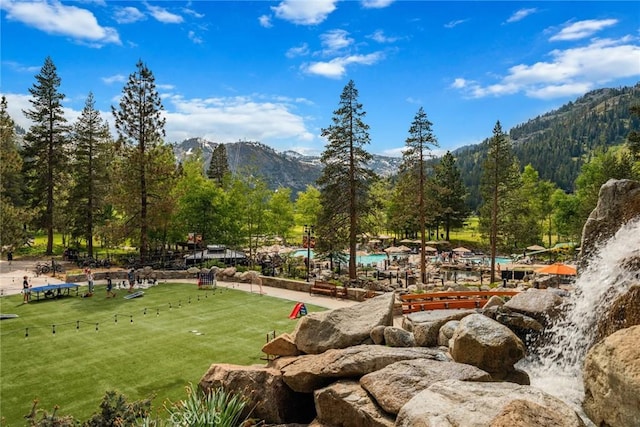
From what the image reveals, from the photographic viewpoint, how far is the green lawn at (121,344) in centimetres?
1198

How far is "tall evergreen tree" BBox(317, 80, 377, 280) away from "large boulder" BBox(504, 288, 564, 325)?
65.6ft

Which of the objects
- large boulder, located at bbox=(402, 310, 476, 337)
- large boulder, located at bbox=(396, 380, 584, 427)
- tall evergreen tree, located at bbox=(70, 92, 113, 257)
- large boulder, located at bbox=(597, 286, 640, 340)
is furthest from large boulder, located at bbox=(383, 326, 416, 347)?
tall evergreen tree, located at bbox=(70, 92, 113, 257)

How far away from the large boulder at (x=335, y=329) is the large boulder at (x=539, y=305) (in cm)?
340

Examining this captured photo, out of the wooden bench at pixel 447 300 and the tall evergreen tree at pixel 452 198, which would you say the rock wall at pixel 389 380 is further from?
the tall evergreen tree at pixel 452 198

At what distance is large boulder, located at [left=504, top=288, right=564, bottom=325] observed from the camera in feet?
32.2

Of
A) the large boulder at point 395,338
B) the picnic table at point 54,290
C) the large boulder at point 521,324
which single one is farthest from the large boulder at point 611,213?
the picnic table at point 54,290

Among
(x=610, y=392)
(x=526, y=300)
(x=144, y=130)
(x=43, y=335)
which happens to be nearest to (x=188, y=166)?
(x=144, y=130)

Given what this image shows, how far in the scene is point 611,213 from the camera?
31.4 ft

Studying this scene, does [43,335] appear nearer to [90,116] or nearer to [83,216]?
[83,216]

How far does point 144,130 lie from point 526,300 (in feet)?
112

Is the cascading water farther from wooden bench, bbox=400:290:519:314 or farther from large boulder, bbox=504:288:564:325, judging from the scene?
wooden bench, bbox=400:290:519:314

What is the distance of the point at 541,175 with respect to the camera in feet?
527

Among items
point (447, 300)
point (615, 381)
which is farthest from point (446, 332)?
point (447, 300)

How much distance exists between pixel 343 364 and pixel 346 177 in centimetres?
2323
